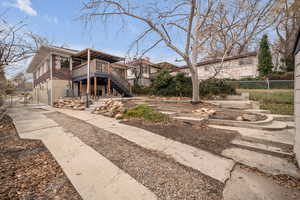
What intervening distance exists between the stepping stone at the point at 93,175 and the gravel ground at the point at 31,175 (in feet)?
0.34

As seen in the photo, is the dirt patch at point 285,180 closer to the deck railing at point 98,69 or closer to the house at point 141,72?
the deck railing at point 98,69

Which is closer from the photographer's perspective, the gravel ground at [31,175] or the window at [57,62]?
the gravel ground at [31,175]

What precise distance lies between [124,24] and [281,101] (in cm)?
990

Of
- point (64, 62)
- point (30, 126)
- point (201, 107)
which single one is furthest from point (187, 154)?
point (64, 62)

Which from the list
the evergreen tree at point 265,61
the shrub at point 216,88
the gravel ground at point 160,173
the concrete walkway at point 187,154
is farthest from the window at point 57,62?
the evergreen tree at point 265,61

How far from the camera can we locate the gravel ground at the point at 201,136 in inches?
113

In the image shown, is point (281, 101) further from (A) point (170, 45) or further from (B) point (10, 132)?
(B) point (10, 132)

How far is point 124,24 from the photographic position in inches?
241

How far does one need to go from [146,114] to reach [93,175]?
11.9 ft

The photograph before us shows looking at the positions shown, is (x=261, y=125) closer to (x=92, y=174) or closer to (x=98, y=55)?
(x=92, y=174)

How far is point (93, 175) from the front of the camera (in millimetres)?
1880

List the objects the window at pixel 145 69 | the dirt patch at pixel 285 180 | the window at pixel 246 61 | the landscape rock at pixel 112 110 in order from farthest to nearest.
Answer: the window at pixel 145 69
the window at pixel 246 61
the landscape rock at pixel 112 110
the dirt patch at pixel 285 180

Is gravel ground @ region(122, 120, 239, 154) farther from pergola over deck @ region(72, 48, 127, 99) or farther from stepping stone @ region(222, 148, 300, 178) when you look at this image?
pergola over deck @ region(72, 48, 127, 99)

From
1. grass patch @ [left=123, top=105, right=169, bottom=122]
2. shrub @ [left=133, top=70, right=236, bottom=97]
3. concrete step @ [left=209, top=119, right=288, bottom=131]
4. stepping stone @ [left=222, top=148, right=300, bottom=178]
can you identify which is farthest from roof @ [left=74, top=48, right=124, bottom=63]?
stepping stone @ [left=222, top=148, right=300, bottom=178]
